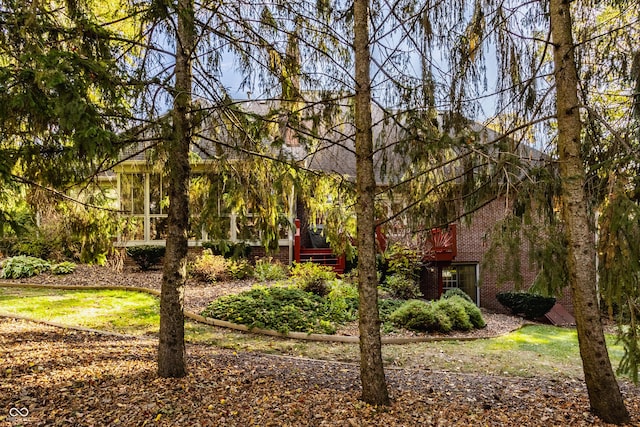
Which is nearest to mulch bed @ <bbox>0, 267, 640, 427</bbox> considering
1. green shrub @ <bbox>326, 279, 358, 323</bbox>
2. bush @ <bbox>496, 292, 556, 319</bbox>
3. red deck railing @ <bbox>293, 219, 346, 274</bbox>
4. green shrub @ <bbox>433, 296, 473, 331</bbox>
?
green shrub @ <bbox>326, 279, 358, 323</bbox>

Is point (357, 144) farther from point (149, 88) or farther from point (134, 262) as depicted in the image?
point (134, 262)

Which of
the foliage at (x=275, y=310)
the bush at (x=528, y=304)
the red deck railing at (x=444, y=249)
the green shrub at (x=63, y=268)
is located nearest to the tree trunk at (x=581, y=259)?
the foliage at (x=275, y=310)

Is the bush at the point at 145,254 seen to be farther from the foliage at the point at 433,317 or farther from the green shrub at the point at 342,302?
the foliage at the point at 433,317

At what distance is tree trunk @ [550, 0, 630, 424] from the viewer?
4.10 meters

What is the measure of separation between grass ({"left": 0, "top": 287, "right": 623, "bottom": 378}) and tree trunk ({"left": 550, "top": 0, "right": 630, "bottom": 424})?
1.87 metres

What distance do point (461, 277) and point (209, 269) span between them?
29.0 feet

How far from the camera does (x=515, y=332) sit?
10266 mm

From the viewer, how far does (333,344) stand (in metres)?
7.63

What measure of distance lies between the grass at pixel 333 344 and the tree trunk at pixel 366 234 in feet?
7.51

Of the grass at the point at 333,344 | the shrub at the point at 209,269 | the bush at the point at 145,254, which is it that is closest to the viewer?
the grass at the point at 333,344

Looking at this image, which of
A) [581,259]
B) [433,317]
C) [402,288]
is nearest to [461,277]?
[402,288]

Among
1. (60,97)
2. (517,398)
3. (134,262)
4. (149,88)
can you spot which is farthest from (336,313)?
(134,262)

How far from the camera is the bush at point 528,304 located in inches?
503

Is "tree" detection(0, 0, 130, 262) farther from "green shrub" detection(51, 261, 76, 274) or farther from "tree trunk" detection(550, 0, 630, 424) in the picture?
"green shrub" detection(51, 261, 76, 274)
